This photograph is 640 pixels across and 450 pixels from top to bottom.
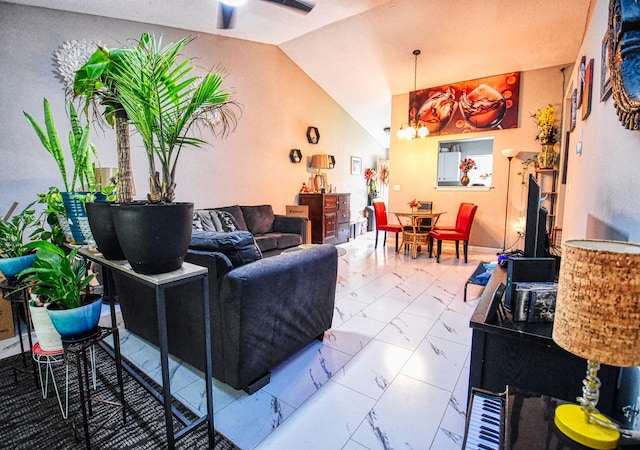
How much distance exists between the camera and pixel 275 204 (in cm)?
579

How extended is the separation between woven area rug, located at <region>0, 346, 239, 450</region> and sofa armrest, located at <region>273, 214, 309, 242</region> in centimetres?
346

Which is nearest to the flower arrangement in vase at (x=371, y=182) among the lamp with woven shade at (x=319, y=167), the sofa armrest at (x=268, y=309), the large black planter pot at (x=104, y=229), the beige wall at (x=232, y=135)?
the beige wall at (x=232, y=135)

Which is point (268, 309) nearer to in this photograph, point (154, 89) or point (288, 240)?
point (154, 89)

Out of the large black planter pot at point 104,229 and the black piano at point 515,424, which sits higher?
the large black planter pot at point 104,229

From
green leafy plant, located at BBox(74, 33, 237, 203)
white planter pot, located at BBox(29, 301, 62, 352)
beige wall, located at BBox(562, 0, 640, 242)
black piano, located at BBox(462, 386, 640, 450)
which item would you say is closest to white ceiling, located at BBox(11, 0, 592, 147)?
beige wall, located at BBox(562, 0, 640, 242)

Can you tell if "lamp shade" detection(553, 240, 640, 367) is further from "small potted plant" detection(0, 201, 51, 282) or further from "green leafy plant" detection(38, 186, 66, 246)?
"small potted plant" detection(0, 201, 51, 282)

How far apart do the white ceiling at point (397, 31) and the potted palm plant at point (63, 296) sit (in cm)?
270

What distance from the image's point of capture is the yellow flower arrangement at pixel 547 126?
4750 mm

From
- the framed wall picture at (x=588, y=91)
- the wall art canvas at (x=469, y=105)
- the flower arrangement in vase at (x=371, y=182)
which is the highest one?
the wall art canvas at (x=469, y=105)

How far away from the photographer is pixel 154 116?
Answer: 3.91 ft

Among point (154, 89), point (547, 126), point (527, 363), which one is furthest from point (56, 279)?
point (547, 126)

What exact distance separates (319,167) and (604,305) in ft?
19.5

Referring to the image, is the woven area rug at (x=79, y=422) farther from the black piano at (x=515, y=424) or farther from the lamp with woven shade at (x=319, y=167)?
the lamp with woven shade at (x=319, y=167)

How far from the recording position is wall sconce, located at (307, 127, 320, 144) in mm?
6328
